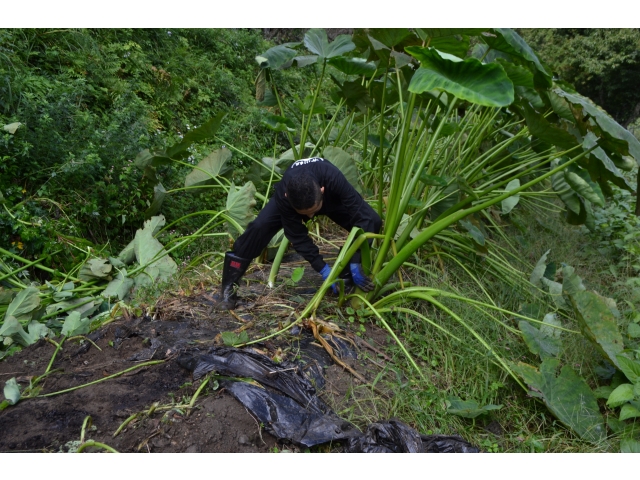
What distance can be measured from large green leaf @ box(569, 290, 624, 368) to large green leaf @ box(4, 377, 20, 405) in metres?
2.39

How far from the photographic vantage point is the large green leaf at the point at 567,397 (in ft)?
7.06

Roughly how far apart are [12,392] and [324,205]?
169cm

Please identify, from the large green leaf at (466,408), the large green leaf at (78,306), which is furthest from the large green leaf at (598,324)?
the large green leaf at (78,306)

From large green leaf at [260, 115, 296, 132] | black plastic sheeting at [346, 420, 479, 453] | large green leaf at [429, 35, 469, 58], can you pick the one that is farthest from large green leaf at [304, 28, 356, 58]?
black plastic sheeting at [346, 420, 479, 453]

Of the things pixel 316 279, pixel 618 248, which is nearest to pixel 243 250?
pixel 316 279

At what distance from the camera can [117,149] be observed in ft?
13.1

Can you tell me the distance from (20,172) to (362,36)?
101 inches

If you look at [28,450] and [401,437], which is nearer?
[28,450]

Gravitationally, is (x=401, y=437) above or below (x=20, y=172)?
above

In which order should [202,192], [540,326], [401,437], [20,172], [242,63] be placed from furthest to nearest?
[242,63] < [202,192] < [20,172] < [540,326] < [401,437]

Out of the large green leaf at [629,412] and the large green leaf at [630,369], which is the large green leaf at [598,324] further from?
the large green leaf at [629,412]

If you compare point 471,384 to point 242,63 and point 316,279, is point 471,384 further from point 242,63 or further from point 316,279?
point 242,63

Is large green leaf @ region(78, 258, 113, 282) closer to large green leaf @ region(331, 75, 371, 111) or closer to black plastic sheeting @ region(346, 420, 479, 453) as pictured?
large green leaf @ region(331, 75, 371, 111)

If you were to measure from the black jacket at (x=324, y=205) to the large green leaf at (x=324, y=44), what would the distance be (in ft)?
3.17
